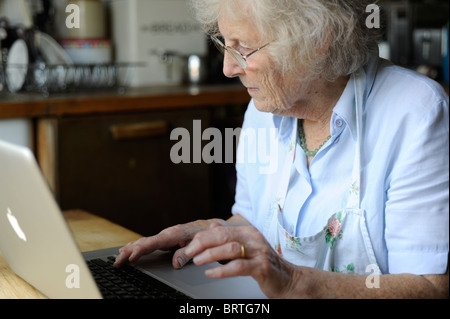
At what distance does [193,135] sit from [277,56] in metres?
1.36

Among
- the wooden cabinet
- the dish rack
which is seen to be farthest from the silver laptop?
the dish rack

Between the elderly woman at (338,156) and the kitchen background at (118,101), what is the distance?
2.82 feet

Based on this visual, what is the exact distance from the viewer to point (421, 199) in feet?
3.17

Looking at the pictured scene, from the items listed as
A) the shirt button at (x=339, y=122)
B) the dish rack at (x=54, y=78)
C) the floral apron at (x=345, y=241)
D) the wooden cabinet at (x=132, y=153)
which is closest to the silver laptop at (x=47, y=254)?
the floral apron at (x=345, y=241)

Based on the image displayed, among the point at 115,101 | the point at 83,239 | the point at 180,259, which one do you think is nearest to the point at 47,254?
the point at 180,259

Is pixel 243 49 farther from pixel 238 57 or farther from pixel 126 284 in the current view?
pixel 126 284

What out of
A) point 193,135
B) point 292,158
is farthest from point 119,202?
point 292,158

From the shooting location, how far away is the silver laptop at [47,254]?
714 millimetres

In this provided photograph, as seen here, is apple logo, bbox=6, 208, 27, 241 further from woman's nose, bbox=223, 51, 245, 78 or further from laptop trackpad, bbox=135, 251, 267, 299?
woman's nose, bbox=223, 51, 245, 78

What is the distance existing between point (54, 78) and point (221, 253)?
1.73 meters

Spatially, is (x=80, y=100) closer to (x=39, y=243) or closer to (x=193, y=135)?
(x=193, y=135)

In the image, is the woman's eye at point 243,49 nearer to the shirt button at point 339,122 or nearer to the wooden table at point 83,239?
the shirt button at point 339,122

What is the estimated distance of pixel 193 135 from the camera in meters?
2.45

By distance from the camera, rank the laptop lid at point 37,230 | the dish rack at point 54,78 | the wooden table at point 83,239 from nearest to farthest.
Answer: the laptop lid at point 37,230 < the wooden table at point 83,239 < the dish rack at point 54,78
